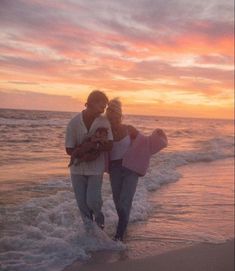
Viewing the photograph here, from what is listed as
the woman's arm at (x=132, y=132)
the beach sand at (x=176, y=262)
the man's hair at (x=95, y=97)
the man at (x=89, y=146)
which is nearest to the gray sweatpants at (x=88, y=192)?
the man at (x=89, y=146)

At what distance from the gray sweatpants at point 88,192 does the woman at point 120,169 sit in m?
0.41

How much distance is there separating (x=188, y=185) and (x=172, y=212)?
3.07m

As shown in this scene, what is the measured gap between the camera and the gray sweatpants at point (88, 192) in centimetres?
505

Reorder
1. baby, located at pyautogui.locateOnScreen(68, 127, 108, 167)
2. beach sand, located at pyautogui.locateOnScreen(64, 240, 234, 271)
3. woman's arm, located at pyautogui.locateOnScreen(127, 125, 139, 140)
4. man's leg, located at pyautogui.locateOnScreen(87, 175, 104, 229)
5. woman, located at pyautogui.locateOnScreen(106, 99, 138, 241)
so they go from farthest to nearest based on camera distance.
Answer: woman's arm, located at pyautogui.locateOnScreen(127, 125, 139, 140) < woman, located at pyautogui.locateOnScreen(106, 99, 138, 241) < man's leg, located at pyautogui.locateOnScreen(87, 175, 104, 229) < baby, located at pyautogui.locateOnScreen(68, 127, 108, 167) < beach sand, located at pyautogui.locateOnScreen(64, 240, 234, 271)

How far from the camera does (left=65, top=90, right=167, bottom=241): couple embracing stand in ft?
16.2

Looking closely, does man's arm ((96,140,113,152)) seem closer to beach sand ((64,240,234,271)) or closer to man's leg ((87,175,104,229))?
man's leg ((87,175,104,229))

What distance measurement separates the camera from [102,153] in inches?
199

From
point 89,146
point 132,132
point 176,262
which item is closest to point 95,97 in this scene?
point 89,146

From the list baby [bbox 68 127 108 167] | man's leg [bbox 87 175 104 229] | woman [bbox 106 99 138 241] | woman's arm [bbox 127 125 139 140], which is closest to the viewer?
baby [bbox 68 127 108 167]

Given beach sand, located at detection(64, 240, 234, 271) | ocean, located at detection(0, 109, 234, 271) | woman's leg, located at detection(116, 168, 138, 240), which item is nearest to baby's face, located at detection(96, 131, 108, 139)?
woman's leg, located at detection(116, 168, 138, 240)

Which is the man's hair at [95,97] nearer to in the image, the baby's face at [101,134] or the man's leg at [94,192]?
the baby's face at [101,134]

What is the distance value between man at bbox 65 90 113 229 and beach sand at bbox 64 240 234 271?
2.14 ft

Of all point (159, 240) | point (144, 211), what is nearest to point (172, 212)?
point (144, 211)

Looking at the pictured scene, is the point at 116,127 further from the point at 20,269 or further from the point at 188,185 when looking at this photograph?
the point at 188,185
